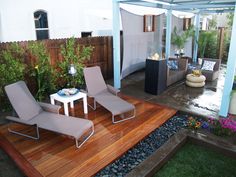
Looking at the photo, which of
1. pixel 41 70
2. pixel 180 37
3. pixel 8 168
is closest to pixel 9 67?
pixel 41 70

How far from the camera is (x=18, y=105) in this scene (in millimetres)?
4344

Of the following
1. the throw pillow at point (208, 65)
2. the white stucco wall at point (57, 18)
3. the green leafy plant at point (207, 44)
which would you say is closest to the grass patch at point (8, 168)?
the white stucco wall at point (57, 18)

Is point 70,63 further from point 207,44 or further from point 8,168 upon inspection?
point 207,44

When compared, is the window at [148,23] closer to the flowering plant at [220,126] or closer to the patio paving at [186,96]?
the patio paving at [186,96]

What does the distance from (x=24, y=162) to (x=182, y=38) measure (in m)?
9.94

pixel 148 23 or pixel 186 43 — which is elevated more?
pixel 148 23

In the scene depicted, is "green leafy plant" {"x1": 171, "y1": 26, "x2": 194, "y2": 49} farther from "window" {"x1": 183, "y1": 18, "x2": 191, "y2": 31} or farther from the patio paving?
the patio paving

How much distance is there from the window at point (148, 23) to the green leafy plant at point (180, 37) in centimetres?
206

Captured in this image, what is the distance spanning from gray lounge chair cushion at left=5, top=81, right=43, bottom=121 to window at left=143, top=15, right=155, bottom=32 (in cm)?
590

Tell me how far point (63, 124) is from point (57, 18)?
19.6 feet

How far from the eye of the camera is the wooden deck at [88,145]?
3414mm

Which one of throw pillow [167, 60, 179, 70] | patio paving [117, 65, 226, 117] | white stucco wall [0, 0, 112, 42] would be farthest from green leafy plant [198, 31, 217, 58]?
white stucco wall [0, 0, 112, 42]

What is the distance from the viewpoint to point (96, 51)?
8.02 metres

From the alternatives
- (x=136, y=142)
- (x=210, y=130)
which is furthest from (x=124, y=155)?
(x=210, y=130)
